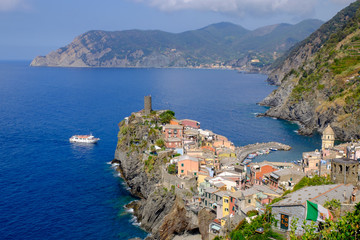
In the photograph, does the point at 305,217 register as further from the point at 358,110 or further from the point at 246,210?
the point at 358,110

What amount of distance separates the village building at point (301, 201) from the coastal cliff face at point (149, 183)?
1831 centimetres

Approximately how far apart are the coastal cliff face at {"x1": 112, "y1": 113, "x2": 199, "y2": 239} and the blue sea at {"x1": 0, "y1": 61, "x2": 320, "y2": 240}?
2077 mm

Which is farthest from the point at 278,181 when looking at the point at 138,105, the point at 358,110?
the point at 138,105

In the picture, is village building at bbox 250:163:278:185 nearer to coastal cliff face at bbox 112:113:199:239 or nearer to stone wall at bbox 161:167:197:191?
stone wall at bbox 161:167:197:191

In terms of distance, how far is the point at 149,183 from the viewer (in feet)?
181

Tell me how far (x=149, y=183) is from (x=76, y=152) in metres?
32.2

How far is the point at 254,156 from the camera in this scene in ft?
244

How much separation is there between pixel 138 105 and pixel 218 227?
107 metres

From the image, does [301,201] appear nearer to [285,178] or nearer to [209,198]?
[285,178]

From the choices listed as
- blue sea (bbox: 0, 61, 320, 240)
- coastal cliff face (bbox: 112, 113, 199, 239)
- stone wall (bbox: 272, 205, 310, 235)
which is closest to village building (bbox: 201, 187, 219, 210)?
coastal cliff face (bbox: 112, 113, 199, 239)

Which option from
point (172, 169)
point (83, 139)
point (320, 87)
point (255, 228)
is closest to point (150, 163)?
point (172, 169)

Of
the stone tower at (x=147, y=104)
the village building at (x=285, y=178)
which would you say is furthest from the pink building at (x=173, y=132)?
the village building at (x=285, y=178)

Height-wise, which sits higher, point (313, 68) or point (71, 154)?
point (313, 68)

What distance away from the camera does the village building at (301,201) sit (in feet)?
84.0
